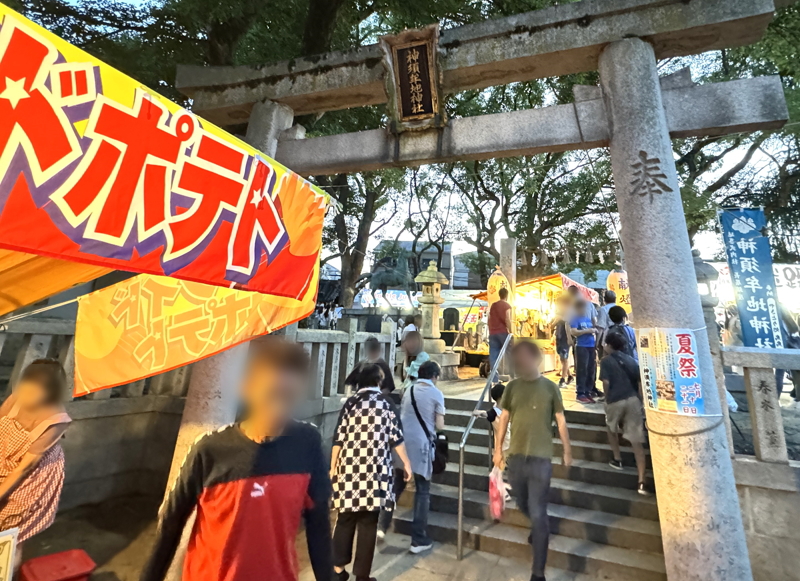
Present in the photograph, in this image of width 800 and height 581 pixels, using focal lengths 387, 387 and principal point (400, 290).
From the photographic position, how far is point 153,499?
17.3 ft

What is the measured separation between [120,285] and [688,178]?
719 inches

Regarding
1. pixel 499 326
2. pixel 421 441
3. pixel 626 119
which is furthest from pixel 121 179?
pixel 499 326

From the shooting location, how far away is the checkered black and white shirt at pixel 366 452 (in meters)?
3.41

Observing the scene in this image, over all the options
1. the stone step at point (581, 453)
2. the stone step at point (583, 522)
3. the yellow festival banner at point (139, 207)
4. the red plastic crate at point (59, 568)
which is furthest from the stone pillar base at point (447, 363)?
the red plastic crate at point (59, 568)

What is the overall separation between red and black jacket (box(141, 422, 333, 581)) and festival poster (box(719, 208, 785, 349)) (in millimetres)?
6710

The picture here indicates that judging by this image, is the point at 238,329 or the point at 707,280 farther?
the point at 707,280

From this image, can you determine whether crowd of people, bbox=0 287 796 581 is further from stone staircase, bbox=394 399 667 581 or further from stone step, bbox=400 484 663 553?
stone step, bbox=400 484 663 553

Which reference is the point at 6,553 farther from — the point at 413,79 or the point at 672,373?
the point at 413,79

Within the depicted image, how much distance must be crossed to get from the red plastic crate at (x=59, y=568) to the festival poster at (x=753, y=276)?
7.83 metres

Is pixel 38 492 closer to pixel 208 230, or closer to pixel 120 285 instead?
pixel 120 285

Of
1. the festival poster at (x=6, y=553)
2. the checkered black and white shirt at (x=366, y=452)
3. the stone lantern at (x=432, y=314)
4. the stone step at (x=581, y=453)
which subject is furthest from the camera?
the stone lantern at (x=432, y=314)

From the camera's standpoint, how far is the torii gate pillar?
3.30 meters

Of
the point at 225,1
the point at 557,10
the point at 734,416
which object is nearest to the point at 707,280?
the point at 734,416

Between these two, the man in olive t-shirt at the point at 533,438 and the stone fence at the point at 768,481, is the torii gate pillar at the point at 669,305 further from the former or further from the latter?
the man in olive t-shirt at the point at 533,438
